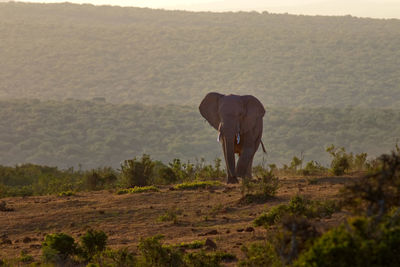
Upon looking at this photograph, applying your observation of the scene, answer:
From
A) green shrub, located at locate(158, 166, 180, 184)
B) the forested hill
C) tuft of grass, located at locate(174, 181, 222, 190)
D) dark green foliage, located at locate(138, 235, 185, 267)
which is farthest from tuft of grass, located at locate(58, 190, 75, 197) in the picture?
the forested hill

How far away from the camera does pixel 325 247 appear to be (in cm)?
614

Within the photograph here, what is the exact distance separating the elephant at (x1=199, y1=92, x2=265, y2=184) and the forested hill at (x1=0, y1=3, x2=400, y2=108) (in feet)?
202

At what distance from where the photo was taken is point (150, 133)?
6178 centimetres

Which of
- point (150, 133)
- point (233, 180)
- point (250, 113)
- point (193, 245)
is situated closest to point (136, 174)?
point (233, 180)

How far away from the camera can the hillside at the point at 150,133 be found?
55781mm

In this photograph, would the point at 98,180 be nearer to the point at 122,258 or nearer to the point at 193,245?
the point at 193,245

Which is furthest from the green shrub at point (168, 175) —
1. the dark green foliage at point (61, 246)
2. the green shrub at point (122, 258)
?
the green shrub at point (122, 258)

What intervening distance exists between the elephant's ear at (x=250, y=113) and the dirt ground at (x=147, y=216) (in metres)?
1.68

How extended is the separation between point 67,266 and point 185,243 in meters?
1.80

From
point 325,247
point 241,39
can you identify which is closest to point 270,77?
point 241,39

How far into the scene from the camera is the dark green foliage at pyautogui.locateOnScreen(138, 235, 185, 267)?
9094 mm

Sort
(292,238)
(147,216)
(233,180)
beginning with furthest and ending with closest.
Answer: (233,180), (147,216), (292,238)

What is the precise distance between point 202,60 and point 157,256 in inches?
3462

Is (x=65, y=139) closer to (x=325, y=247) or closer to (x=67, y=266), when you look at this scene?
(x=67, y=266)
